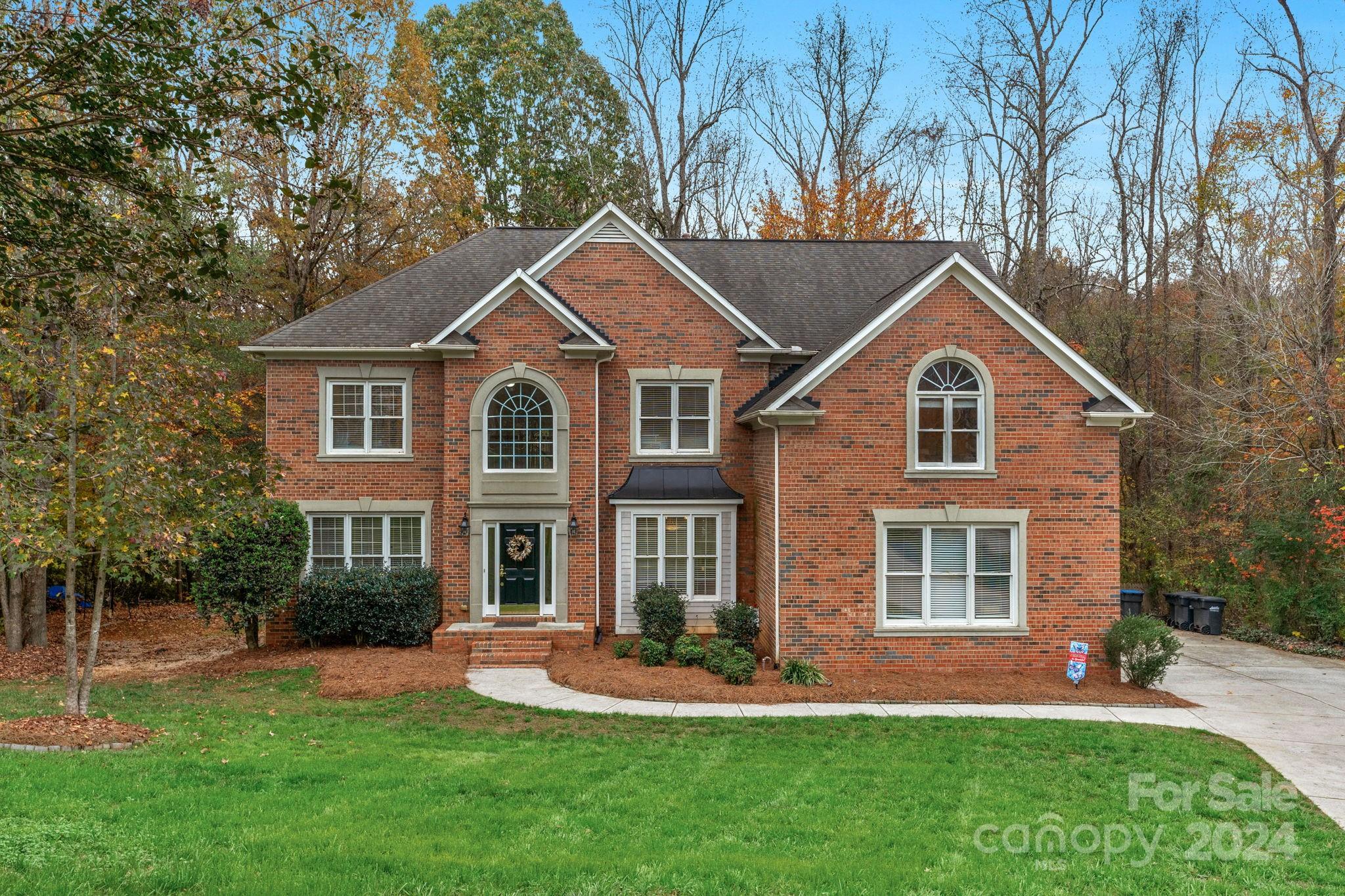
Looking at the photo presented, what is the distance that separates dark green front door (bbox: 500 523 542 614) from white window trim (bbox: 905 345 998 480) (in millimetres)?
7394

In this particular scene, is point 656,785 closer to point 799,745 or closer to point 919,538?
point 799,745

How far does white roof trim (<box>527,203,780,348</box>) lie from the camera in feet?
56.6

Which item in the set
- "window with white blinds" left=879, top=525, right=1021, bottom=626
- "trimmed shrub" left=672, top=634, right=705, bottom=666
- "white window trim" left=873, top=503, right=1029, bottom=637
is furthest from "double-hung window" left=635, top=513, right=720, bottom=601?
"window with white blinds" left=879, top=525, right=1021, bottom=626

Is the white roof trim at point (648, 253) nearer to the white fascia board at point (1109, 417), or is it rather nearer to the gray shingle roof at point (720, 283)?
the gray shingle roof at point (720, 283)

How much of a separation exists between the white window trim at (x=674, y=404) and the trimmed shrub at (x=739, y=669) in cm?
477

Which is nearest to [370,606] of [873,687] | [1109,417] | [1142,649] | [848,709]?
[848,709]

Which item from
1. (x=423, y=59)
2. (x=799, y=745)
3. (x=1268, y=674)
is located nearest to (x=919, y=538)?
(x=799, y=745)

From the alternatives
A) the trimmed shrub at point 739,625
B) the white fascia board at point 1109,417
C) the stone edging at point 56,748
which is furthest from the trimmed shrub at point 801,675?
the stone edging at point 56,748

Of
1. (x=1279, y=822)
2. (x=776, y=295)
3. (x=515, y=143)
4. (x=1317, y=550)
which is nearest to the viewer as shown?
(x=1279, y=822)

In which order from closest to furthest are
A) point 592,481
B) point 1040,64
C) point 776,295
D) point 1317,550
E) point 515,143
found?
point 592,481 < point 1317,550 < point 776,295 < point 1040,64 < point 515,143

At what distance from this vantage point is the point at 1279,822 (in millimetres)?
7902

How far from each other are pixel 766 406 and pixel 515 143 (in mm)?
23034

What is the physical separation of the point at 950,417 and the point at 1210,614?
10694 mm

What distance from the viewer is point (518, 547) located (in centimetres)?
1672
